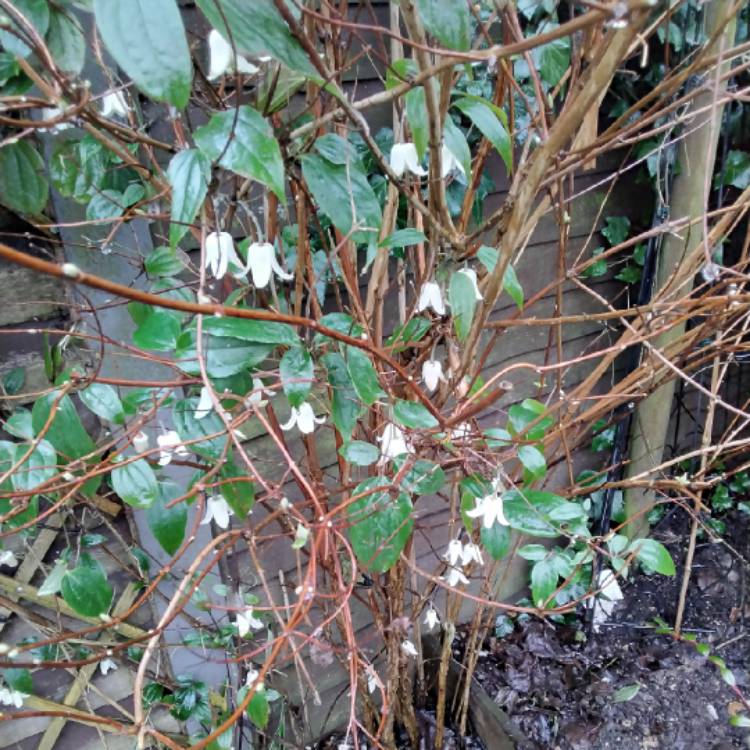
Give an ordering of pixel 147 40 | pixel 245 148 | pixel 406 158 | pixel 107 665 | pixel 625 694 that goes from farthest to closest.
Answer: pixel 625 694
pixel 107 665
pixel 406 158
pixel 245 148
pixel 147 40

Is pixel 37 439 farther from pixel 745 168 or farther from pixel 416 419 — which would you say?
pixel 745 168

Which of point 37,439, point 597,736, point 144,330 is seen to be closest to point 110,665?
point 37,439

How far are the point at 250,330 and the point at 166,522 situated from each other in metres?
0.39

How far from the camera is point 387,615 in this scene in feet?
4.12

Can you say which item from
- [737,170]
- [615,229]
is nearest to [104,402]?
[615,229]

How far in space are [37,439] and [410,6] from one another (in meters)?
0.66

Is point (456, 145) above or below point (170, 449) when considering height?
above

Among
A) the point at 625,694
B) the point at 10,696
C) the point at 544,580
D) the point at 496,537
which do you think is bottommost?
the point at 625,694

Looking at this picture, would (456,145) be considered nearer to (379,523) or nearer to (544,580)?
(379,523)

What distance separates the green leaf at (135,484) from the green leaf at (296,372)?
0.24 m

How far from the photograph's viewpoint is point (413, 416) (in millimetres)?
758

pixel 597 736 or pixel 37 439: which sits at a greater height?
pixel 37 439

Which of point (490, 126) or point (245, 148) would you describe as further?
point (490, 126)

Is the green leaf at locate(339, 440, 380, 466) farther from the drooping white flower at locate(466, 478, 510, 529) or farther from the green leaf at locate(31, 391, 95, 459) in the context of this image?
the green leaf at locate(31, 391, 95, 459)
